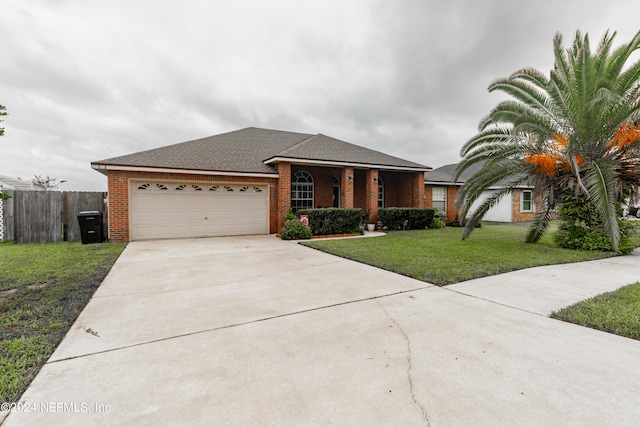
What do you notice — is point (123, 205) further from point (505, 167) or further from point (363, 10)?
point (505, 167)

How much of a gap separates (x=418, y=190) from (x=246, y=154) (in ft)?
30.8

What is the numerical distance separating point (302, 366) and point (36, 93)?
19696 mm

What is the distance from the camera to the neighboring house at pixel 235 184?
10375 mm

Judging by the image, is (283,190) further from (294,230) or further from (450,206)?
(450,206)

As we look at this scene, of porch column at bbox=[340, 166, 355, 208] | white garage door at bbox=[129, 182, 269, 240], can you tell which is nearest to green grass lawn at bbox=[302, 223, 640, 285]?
white garage door at bbox=[129, 182, 269, 240]

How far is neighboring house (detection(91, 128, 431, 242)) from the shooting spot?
1038cm

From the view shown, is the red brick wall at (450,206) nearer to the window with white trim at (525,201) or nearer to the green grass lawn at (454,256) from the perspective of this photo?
the window with white trim at (525,201)

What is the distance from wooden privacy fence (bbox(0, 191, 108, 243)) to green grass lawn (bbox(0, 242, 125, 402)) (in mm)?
2290

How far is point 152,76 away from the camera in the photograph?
41.4ft

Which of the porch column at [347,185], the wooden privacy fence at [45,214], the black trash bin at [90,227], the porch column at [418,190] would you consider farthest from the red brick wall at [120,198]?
the porch column at [418,190]

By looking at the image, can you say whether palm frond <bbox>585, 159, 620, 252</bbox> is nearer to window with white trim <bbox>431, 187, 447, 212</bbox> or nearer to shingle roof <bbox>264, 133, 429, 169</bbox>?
shingle roof <bbox>264, 133, 429, 169</bbox>

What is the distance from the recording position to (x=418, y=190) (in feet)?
50.4

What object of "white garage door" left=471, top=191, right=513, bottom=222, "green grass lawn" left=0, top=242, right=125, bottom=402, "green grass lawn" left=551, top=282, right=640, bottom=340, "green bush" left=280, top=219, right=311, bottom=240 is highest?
"white garage door" left=471, top=191, right=513, bottom=222

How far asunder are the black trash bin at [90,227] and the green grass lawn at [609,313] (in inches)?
492
